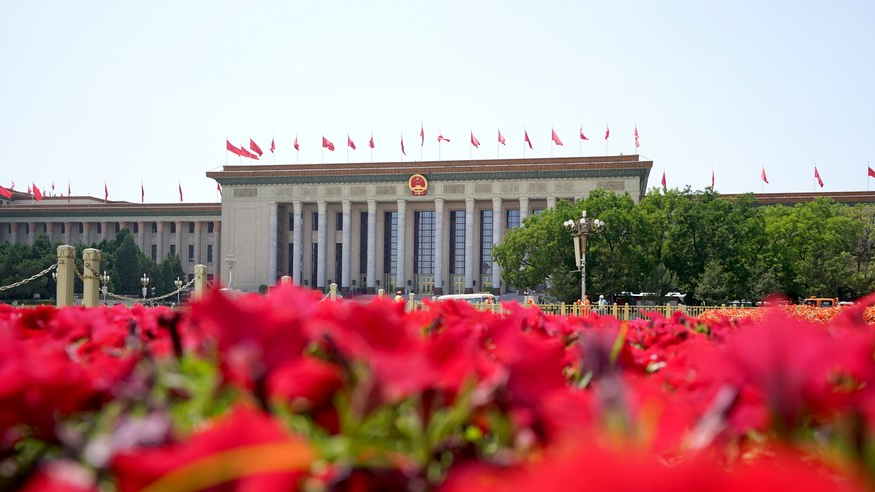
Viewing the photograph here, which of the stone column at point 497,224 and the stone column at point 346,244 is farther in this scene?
the stone column at point 346,244

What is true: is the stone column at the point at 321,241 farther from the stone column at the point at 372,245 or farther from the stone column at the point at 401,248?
the stone column at the point at 401,248

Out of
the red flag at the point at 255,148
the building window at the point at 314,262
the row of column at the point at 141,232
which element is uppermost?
the red flag at the point at 255,148

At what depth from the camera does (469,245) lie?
54.5 m

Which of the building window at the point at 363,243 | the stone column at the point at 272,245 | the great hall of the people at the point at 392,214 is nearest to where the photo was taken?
the great hall of the people at the point at 392,214

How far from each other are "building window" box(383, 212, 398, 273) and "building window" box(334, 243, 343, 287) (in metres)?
3.63

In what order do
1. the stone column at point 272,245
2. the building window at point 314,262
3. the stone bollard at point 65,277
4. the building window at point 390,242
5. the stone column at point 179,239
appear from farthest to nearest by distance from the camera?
1. the stone column at point 179,239
2. the building window at point 314,262
3. the building window at point 390,242
4. the stone column at point 272,245
5. the stone bollard at point 65,277

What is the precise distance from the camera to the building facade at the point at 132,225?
202ft

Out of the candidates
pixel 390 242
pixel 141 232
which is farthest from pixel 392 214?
pixel 141 232

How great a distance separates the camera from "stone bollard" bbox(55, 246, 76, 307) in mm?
13469

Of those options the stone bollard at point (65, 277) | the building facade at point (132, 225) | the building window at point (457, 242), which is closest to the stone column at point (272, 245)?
the building facade at point (132, 225)

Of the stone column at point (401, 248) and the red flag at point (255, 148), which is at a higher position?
the red flag at point (255, 148)

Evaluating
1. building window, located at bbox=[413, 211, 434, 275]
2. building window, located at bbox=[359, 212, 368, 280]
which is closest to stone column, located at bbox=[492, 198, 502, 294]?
building window, located at bbox=[413, 211, 434, 275]

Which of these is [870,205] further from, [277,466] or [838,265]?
[277,466]

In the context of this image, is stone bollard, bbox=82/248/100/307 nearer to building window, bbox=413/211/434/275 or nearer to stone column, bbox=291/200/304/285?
stone column, bbox=291/200/304/285
